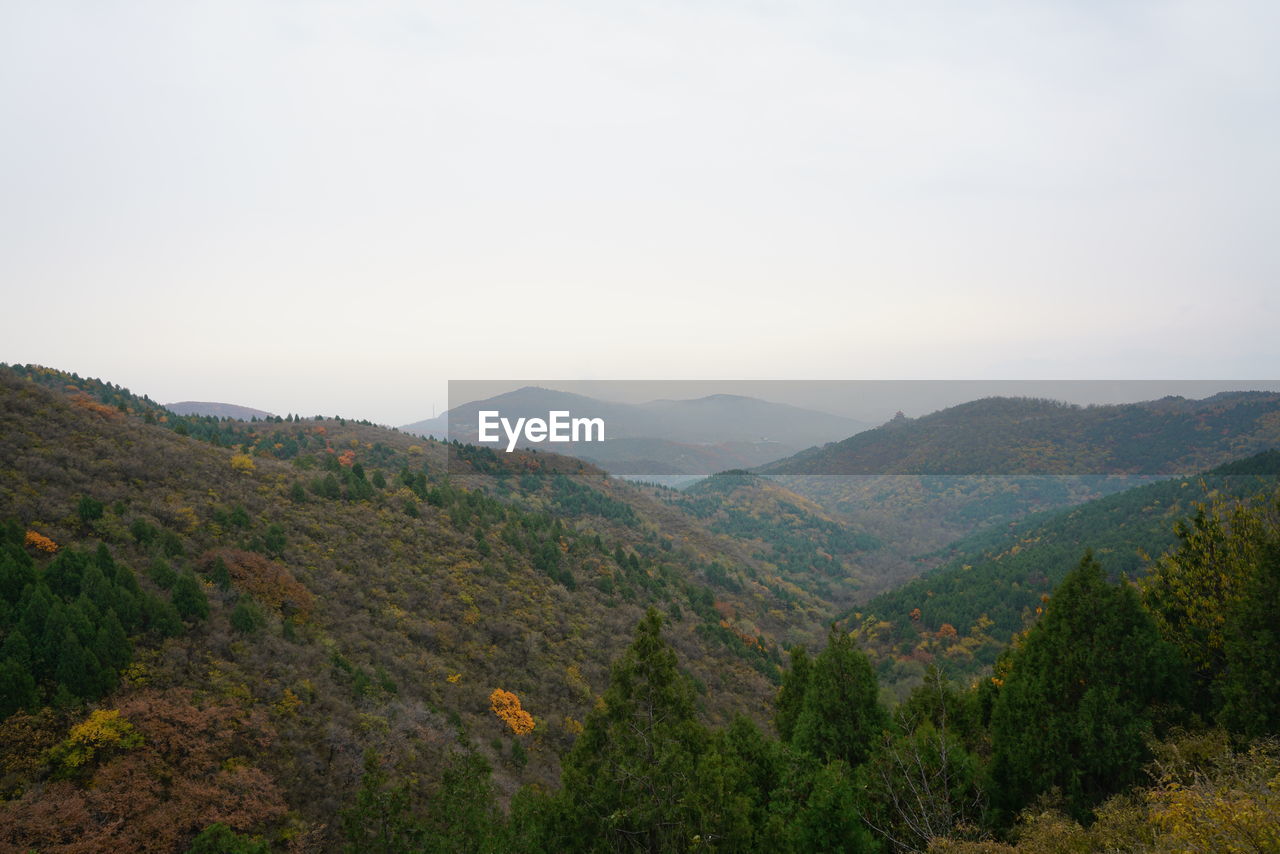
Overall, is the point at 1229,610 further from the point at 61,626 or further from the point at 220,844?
the point at 61,626

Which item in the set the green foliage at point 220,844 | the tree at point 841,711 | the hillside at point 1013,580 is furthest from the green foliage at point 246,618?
the hillside at point 1013,580

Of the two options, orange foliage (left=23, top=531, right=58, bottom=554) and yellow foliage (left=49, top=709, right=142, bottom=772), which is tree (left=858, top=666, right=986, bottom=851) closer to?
yellow foliage (left=49, top=709, right=142, bottom=772)

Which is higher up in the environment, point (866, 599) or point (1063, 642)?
point (1063, 642)

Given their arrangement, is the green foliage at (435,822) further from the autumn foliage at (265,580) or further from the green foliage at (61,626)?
the autumn foliage at (265,580)

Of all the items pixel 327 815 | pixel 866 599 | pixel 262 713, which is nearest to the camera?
pixel 327 815

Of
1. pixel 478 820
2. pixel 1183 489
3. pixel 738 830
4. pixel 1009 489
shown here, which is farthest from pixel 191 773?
pixel 1009 489

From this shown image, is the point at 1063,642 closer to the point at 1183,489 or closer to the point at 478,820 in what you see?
the point at 478,820

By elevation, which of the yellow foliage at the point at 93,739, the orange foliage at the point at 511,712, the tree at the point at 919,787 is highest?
the yellow foliage at the point at 93,739
